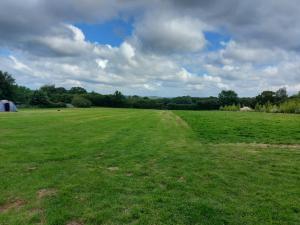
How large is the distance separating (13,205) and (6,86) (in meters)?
72.5

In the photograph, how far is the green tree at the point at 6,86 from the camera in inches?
2615

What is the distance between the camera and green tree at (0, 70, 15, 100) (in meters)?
66.4

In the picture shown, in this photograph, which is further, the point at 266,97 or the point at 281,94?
the point at 281,94

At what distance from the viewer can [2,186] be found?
5156 millimetres

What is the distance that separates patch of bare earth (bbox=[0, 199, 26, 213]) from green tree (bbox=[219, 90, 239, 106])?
90.4 metres

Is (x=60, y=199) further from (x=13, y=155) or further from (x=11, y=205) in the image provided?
(x=13, y=155)

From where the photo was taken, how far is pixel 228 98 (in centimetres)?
9550

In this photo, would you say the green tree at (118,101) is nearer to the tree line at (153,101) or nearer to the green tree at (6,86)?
the tree line at (153,101)

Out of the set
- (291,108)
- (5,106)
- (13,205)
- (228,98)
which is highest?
(228,98)

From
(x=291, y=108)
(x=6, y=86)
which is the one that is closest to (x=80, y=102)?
(x=6, y=86)

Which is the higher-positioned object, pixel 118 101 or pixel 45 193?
pixel 118 101

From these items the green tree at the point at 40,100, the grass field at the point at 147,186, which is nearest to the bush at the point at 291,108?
the grass field at the point at 147,186

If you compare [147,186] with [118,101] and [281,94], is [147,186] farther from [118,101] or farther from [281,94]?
[281,94]

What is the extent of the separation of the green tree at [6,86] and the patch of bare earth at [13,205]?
70.2m
